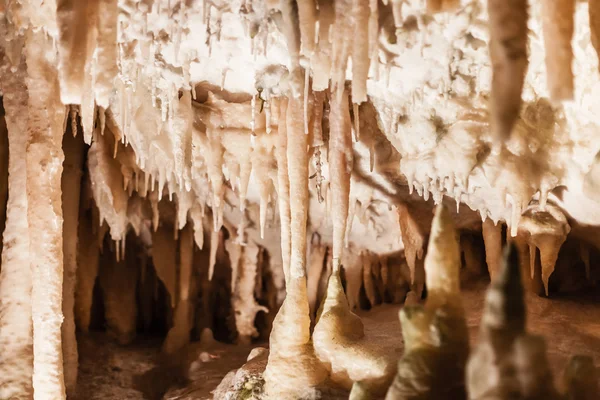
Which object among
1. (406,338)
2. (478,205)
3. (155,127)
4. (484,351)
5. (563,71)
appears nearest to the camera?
(484,351)

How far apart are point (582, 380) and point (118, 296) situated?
891cm

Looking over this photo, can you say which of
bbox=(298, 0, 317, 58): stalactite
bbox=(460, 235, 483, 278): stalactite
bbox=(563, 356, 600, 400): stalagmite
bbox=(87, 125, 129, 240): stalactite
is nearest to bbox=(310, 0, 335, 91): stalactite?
bbox=(298, 0, 317, 58): stalactite

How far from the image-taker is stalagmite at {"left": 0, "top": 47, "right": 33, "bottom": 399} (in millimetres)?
5652

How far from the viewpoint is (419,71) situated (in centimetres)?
532

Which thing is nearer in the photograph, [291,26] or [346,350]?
[291,26]

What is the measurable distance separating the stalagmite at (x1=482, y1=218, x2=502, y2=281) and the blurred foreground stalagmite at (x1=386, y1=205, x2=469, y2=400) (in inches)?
189

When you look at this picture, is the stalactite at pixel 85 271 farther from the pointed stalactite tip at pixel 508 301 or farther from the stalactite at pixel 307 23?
the pointed stalactite tip at pixel 508 301

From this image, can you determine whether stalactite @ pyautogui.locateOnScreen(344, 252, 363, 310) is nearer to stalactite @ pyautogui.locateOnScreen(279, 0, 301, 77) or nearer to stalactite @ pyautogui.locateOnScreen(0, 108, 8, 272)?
stalactite @ pyautogui.locateOnScreen(0, 108, 8, 272)

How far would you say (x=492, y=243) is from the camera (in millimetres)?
7926

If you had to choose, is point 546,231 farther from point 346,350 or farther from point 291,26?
point 291,26

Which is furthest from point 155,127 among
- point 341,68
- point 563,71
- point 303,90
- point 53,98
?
point 563,71

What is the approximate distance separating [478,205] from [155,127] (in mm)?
4248

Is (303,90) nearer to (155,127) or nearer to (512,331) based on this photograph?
(155,127)

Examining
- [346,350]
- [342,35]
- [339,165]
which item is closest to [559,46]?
[342,35]
